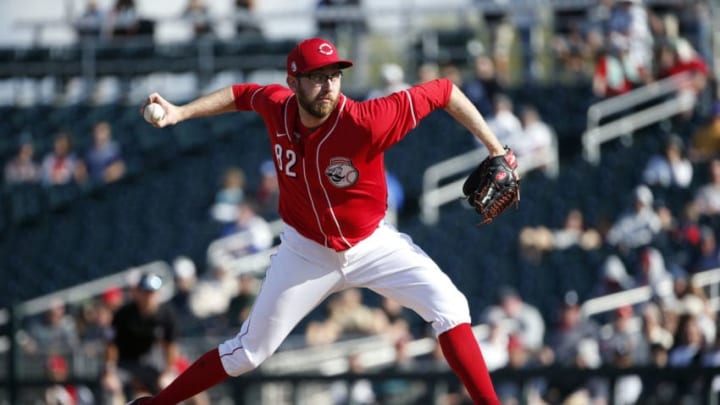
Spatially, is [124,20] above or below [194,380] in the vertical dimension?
above

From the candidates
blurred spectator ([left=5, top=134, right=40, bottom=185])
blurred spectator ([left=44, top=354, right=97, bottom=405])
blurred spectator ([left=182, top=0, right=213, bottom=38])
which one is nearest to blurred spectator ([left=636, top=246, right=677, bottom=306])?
blurred spectator ([left=44, top=354, right=97, bottom=405])

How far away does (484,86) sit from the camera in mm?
15961

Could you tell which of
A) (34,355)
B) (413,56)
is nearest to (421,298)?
(34,355)

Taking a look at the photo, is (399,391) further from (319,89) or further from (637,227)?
(637,227)

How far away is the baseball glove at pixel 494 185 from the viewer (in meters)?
6.95

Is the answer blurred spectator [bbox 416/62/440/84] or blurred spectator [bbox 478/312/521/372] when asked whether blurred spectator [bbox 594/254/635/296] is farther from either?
blurred spectator [bbox 416/62/440/84]

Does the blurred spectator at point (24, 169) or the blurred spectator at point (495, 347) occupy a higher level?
the blurred spectator at point (24, 169)

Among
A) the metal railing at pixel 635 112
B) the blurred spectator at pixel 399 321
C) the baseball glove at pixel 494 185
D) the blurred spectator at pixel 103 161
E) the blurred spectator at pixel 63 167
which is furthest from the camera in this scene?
the blurred spectator at pixel 63 167

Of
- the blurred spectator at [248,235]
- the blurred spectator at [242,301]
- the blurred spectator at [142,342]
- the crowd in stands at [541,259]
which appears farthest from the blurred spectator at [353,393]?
the blurred spectator at [248,235]

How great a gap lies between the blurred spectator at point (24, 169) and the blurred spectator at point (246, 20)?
111 inches

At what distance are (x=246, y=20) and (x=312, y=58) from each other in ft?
38.2

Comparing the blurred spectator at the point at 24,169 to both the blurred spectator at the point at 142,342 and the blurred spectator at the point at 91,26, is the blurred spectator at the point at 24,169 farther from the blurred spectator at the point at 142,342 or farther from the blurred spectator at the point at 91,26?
the blurred spectator at the point at 142,342

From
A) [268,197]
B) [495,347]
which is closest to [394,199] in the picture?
[268,197]

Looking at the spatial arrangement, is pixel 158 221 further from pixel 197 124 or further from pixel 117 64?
pixel 117 64
